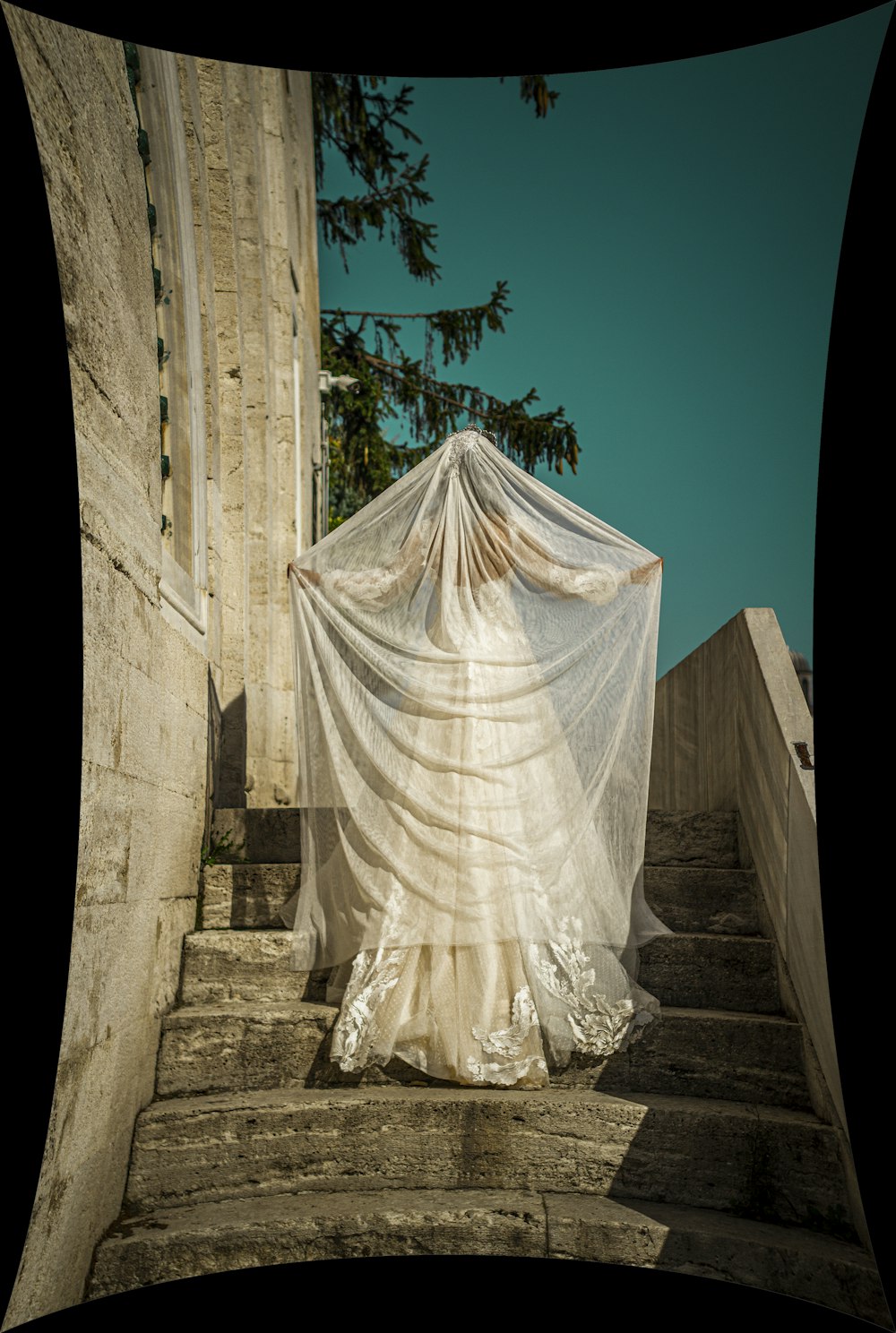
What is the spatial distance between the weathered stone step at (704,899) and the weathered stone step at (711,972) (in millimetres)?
263

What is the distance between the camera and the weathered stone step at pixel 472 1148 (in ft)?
11.1

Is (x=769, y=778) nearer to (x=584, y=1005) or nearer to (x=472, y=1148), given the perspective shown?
(x=584, y=1005)

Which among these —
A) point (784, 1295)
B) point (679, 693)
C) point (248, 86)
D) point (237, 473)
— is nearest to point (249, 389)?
point (237, 473)

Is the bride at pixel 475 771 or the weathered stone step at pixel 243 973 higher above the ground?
the bride at pixel 475 771

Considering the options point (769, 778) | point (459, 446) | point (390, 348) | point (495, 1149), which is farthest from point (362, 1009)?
point (390, 348)

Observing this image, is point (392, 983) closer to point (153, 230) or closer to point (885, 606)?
point (885, 606)

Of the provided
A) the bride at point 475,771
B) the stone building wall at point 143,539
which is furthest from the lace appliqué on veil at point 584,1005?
the stone building wall at point 143,539

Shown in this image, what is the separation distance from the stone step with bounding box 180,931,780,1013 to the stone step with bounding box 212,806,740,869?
739 mm

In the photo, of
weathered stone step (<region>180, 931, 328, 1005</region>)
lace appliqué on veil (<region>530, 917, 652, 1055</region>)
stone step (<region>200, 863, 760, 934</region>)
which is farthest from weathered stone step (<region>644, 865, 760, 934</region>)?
weathered stone step (<region>180, 931, 328, 1005</region>)

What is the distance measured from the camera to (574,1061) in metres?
3.65

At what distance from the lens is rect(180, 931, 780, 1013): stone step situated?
4.00m

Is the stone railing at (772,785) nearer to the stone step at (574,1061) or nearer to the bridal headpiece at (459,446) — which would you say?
the stone step at (574,1061)

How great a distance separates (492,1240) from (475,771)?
1.49m

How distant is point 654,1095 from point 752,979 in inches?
25.1
